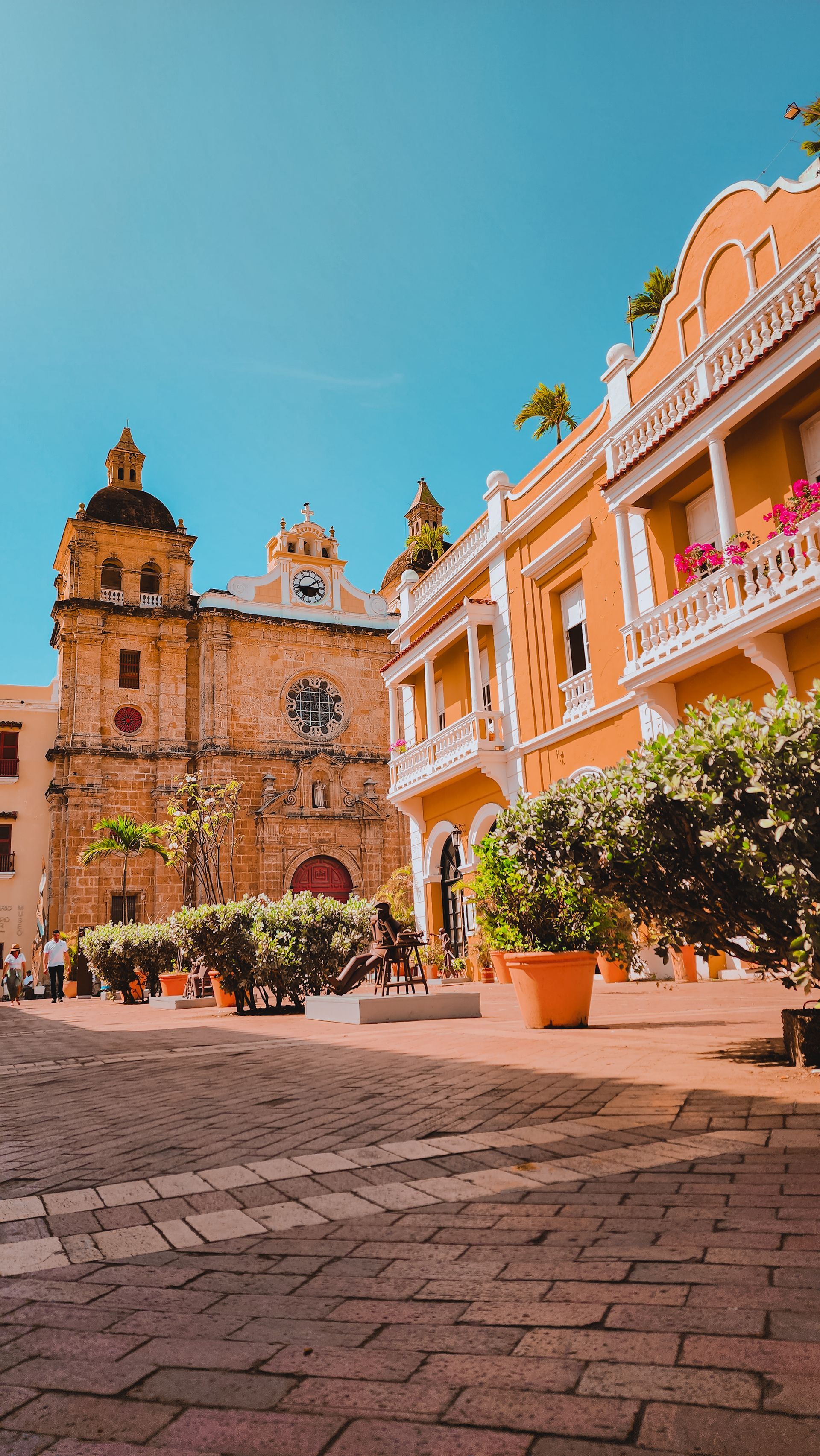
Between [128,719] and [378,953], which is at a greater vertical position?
[128,719]

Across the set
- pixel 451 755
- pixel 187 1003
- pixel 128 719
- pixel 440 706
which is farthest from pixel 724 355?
pixel 128 719

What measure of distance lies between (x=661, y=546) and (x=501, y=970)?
7594 mm

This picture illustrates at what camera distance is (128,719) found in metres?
34.0

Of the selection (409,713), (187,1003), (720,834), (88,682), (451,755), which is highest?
(88,682)

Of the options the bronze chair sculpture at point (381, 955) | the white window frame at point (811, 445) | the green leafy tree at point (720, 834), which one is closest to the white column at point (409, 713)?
the bronze chair sculpture at point (381, 955)

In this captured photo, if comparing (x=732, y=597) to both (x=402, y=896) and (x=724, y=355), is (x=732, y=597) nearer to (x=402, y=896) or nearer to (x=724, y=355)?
(x=724, y=355)

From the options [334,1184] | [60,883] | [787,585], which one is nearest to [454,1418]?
[334,1184]

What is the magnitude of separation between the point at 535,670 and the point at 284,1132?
13216 mm

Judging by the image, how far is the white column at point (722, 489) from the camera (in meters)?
11.6

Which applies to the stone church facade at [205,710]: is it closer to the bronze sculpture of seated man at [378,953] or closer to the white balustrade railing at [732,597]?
the bronze sculpture of seated man at [378,953]

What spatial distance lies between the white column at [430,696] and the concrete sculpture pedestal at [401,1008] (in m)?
10.4

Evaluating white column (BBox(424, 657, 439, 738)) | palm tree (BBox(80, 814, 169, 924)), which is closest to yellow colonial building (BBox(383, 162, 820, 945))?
white column (BBox(424, 657, 439, 738))

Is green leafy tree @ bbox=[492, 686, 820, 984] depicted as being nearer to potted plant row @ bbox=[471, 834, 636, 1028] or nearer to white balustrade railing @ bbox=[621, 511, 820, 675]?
potted plant row @ bbox=[471, 834, 636, 1028]

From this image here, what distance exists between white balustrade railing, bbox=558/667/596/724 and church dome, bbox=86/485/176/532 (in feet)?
80.3
